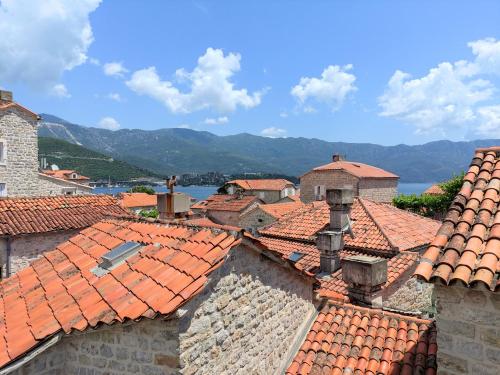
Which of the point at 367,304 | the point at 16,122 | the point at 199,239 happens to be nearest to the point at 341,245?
the point at 367,304

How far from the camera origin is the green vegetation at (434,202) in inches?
1328

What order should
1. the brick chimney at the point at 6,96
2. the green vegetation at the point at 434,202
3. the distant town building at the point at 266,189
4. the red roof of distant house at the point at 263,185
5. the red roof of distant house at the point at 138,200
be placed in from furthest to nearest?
the red roof of distant house at the point at 263,185
the distant town building at the point at 266,189
the red roof of distant house at the point at 138,200
the green vegetation at the point at 434,202
the brick chimney at the point at 6,96

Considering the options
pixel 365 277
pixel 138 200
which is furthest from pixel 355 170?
pixel 365 277

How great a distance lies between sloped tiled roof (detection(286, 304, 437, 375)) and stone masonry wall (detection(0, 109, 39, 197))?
21815 mm

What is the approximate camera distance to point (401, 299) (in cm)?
1138

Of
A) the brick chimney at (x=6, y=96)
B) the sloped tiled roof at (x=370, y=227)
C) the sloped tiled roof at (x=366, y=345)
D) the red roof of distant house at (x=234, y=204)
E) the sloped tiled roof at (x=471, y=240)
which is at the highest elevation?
the brick chimney at (x=6, y=96)

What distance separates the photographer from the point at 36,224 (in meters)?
13.2

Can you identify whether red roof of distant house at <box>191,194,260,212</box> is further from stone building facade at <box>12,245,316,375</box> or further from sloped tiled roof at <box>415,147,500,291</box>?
sloped tiled roof at <box>415,147,500,291</box>

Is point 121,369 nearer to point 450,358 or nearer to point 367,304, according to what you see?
point 450,358

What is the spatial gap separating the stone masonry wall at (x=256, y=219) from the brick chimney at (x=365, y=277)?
95.2 feet

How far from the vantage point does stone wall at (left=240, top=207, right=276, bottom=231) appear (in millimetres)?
37969

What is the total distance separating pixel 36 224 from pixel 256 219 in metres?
27.1

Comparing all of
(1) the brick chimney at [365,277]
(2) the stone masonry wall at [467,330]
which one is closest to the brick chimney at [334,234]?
(1) the brick chimney at [365,277]

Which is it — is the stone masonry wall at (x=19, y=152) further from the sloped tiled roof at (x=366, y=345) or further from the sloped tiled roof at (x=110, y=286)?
the sloped tiled roof at (x=366, y=345)
